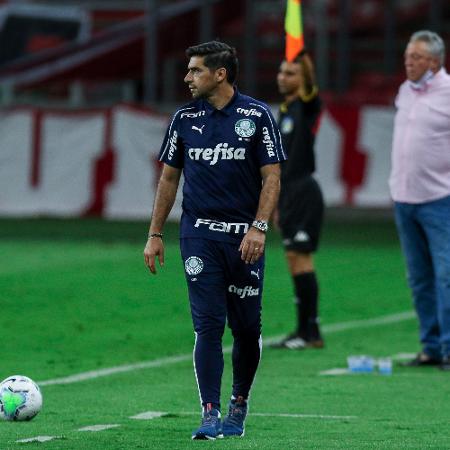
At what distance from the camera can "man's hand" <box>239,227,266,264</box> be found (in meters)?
7.58

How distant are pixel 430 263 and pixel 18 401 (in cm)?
363

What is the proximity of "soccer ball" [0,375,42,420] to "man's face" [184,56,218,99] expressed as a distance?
1.76 m

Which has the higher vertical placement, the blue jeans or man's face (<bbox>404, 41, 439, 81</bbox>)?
man's face (<bbox>404, 41, 439, 81</bbox>)

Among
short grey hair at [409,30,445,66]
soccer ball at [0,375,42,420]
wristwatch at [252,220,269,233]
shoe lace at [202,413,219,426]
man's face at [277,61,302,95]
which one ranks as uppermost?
short grey hair at [409,30,445,66]

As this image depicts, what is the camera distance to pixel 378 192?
82.0 feet

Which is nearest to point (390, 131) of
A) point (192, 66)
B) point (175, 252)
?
point (175, 252)

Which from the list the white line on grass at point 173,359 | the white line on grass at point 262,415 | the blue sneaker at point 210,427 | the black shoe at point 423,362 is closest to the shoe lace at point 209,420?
the blue sneaker at point 210,427

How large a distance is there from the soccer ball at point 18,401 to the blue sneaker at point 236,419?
1.05 meters

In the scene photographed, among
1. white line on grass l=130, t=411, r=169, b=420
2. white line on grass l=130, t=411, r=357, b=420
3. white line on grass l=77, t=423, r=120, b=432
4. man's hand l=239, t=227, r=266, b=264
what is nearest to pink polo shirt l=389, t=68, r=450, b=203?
white line on grass l=130, t=411, r=357, b=420

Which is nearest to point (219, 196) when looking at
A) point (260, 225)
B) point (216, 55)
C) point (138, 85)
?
point (260, 225)

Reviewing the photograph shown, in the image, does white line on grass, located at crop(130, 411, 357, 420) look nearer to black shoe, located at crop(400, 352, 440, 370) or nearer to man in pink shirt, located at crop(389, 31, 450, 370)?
man in pink shirt, located at crop(389, 31, 450, 370)

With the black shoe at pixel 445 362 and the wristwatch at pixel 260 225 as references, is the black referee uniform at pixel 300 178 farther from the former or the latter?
the wristwatch at pixel 260 225

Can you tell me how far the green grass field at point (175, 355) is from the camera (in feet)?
25.8

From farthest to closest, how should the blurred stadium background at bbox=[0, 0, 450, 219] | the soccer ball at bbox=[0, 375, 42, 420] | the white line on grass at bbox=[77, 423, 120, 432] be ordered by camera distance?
the blurred stadium background at bbox=[0, 0, 450, 219], the soccer ball at bbox=[0, 375, 42, 420], the white line on grass at bbox=[77, 423, 120, 432]
